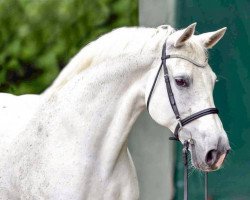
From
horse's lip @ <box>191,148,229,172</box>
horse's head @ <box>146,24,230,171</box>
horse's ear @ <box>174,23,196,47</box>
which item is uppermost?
horse's ear @ <box>174,23,196,47</box>

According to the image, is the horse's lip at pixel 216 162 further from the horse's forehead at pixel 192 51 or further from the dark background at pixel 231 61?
the dark background at pixel 231 61

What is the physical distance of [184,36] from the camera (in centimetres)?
361

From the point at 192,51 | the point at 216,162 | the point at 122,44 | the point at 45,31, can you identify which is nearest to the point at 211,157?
the point at 216,162

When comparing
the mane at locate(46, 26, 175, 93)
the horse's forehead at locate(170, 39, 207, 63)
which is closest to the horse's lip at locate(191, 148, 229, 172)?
the horse's forehead at locate(170, 39, 207, 63)

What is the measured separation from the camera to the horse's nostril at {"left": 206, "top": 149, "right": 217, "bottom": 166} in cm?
355

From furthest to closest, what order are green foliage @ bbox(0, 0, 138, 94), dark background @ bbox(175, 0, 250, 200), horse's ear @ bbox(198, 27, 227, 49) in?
green foliage @ bbox(0, 0, 138, 94)
dark background @ bbox(175, 0, 250, 200)
horse's ear @ bbox(198, 27, 227, 49)

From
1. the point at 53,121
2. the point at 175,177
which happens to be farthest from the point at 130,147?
the point at 53,121

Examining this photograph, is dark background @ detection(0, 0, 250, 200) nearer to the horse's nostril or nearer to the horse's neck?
the horse's neck

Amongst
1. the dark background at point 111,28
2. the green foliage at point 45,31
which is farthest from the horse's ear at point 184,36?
the green foliage at point 45,31

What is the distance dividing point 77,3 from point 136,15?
42 cm

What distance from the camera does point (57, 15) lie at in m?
5.75

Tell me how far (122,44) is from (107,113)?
1.06 feet

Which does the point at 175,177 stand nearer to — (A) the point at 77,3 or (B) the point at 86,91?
(A) the point at 77,3

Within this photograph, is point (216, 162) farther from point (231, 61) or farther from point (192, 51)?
point (231, 61)
